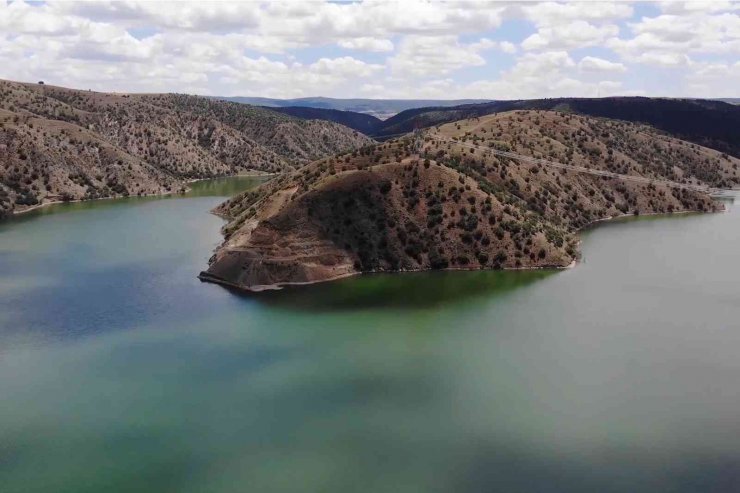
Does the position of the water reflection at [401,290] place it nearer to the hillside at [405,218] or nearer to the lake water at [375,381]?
the lake water at [375,381]

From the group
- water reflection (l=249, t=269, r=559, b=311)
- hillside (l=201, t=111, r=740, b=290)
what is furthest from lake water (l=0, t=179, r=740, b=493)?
hillside (l=201, t=111, r=740, b=290)

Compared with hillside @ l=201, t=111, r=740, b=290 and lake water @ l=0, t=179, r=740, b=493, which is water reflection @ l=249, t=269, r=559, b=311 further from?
hillside @ l=201, t=111, r=740, b=290

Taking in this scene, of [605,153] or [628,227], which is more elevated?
[605,153]

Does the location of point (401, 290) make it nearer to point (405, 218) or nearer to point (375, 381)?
point (405, 218)

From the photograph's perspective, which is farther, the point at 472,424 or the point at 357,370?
the point at 357,370

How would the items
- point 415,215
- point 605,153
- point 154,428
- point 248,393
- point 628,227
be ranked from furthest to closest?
point 605,153, point 628,227, point 415,215, point 248,393, point 154,428

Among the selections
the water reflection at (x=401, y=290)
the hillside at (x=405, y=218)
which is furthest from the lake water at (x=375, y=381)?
the hillside at (x=405, y=218)

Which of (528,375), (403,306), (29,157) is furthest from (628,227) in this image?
(29,157)

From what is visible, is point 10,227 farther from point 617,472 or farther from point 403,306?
point 617,472
